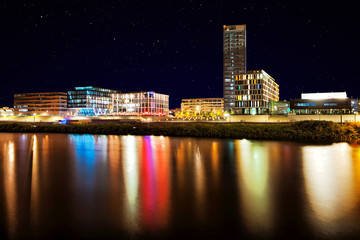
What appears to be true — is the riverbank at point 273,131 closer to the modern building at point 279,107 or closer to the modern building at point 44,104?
the modern building at point 279,107

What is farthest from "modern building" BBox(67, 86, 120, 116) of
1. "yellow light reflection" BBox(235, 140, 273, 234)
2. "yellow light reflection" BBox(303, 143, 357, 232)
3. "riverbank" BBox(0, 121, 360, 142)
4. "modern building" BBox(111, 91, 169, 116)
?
"yellow light reflection" BBox(303, 143, 357, 232)

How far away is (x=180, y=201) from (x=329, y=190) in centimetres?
563

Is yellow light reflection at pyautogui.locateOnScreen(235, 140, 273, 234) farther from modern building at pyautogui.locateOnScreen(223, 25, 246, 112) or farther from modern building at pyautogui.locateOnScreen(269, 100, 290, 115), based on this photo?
Answer: modern building at pyautogui.locateOnScreen(223, 25, 246, 112)

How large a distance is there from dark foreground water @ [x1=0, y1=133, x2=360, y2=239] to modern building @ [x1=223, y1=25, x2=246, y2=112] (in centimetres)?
13884

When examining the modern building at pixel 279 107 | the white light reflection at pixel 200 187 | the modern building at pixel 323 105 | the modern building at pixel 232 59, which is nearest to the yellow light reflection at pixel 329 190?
the white light reflection at pixel 200 187

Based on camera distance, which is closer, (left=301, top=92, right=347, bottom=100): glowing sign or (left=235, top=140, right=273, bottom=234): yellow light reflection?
(left=235, top=140, right=273, bottom=234): yellow light reflection

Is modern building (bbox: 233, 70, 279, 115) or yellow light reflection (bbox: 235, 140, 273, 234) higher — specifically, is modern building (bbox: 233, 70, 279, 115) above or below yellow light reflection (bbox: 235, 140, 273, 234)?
above

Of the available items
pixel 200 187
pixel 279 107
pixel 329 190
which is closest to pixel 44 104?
pixel 279 107

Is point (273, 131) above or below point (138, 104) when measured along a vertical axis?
below

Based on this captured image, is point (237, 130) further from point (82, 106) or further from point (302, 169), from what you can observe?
point (82, 106)

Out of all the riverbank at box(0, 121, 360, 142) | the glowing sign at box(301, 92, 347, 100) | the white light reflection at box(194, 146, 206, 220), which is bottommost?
the white light reflection at box(194, 146, 206, 220)

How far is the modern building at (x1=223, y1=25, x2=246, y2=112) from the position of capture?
490ft

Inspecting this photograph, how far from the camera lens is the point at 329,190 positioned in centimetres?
918

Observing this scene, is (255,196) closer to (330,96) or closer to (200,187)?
(200,187)
